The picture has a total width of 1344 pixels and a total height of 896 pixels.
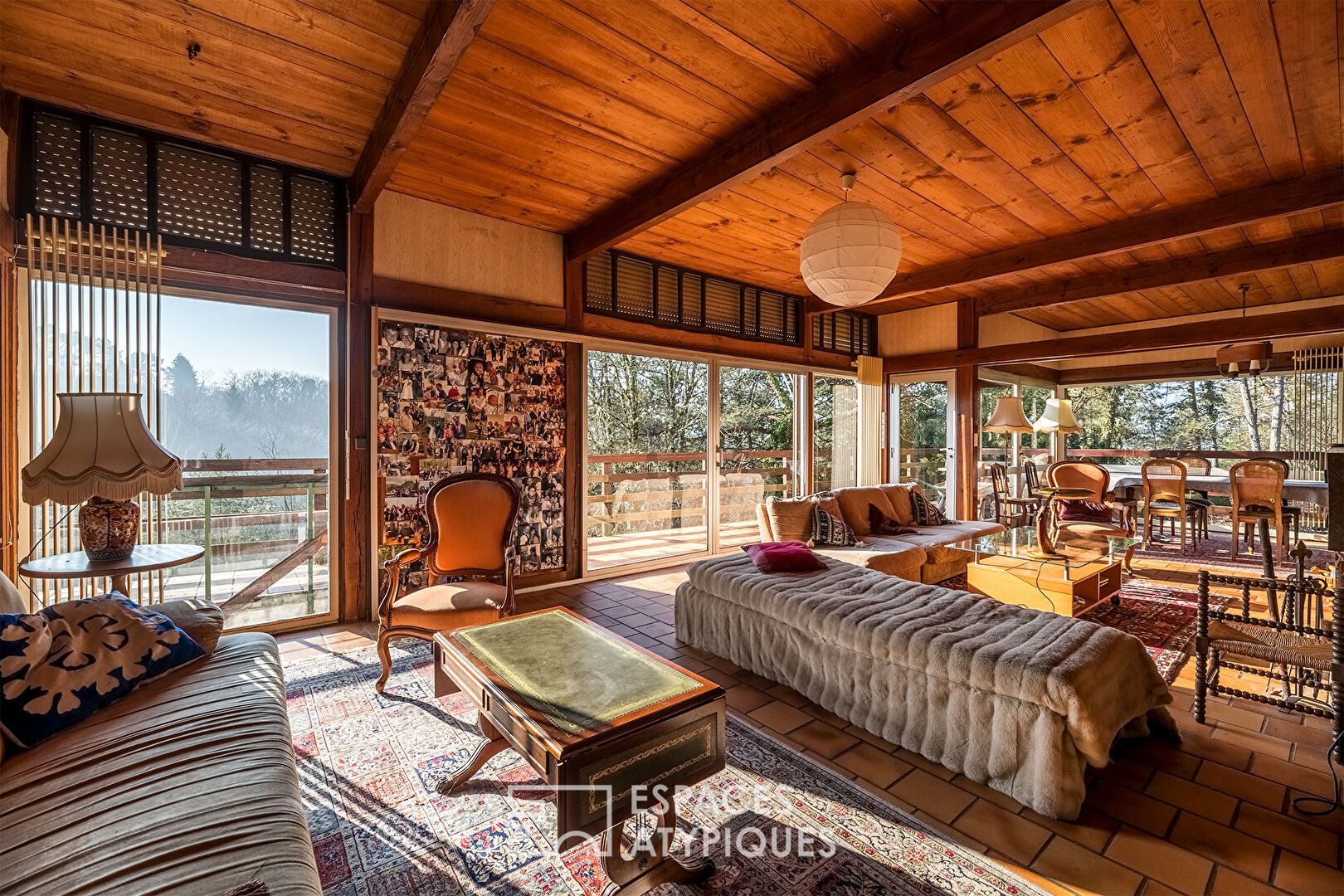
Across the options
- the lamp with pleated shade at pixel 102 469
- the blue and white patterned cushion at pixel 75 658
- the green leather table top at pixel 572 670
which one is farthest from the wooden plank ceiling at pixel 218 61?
the green leather table top at pixel 572 670

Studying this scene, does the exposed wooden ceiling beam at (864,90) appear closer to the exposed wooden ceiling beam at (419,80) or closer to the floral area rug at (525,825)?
the exposed wooden ceiling beam at (419,80)

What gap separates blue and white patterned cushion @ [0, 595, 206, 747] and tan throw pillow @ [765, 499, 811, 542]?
3.33 meters

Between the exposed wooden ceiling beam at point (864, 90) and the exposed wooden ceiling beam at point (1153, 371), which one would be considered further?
the exposed wooden ceiling beam at point (1153, 371)

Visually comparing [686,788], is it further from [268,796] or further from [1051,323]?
[1051,323]

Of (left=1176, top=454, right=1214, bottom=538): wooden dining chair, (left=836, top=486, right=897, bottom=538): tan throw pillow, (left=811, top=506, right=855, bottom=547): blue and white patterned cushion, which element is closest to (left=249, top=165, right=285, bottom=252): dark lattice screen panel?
(left=811, top=506, right=855, bottom=547): blue and white patterned cushion

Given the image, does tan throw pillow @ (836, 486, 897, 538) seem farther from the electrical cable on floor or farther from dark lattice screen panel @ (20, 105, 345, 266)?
dark lattice screen panel @ (20, 105, 345, 266)

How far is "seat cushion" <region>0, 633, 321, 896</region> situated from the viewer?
1017 millimetres

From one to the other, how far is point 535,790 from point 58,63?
363 centimetres

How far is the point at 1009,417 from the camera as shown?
6.09 meters

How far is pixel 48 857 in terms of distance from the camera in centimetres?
105

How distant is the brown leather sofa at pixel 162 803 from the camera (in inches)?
39.9

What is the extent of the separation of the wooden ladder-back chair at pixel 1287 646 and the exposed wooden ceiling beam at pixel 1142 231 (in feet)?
7.79

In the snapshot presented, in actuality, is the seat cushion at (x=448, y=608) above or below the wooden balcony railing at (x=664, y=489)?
below

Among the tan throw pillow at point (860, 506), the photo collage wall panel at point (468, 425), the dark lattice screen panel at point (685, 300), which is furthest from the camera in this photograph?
the dark lattice screen panel at point (685, 300)
